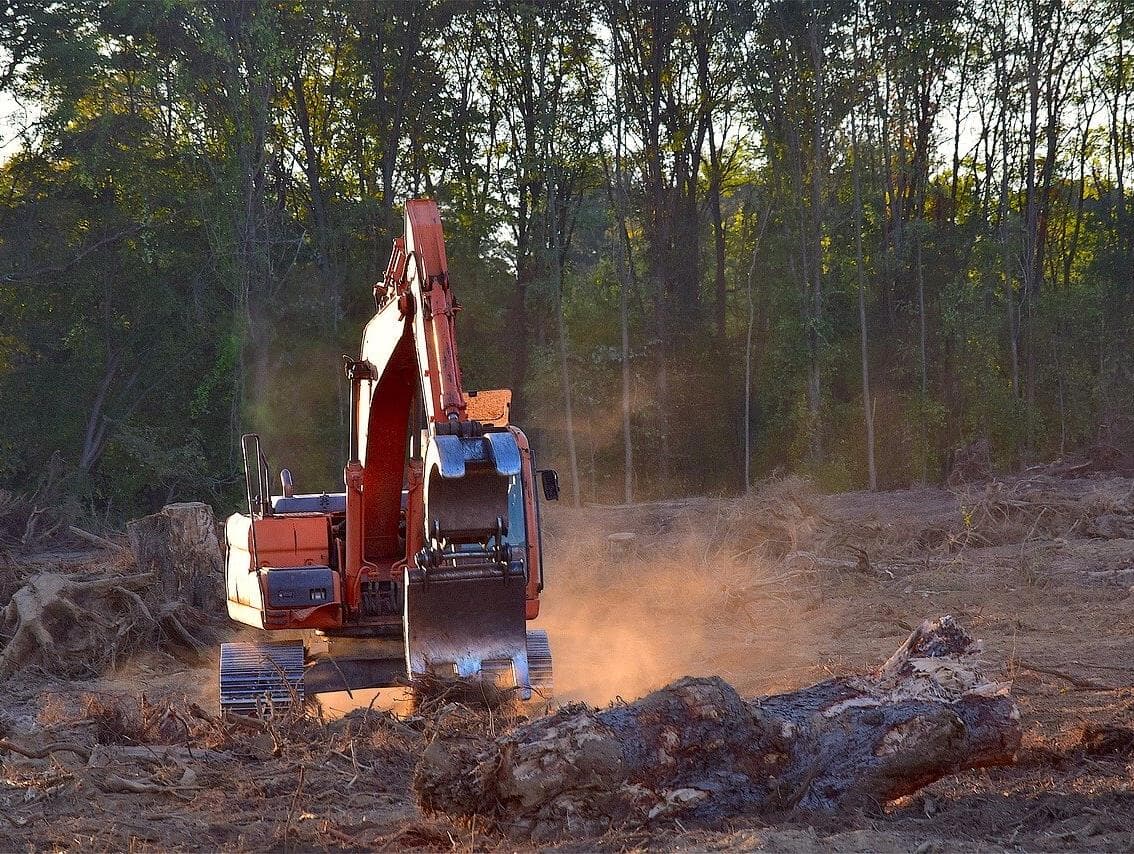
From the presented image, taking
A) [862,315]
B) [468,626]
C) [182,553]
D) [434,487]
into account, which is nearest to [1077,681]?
[468,626]

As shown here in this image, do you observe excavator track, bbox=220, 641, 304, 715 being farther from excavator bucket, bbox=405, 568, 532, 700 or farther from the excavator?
excavator bucket, bbox=405, 568, 532, 700

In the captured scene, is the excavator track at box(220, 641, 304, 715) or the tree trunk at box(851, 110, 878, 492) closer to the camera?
the excavator track at box(220, 641, 304, 715)

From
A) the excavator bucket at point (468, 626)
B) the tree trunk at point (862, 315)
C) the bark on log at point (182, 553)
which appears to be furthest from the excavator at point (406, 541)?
the tree trunk at point (862, 315)

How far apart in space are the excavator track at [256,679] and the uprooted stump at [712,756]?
3.13 meters

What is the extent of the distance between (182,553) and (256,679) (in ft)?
18.0

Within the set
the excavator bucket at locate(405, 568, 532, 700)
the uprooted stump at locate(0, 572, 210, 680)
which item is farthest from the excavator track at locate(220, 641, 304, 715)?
the uprooted stump at locate(0, 572, 210, 680)

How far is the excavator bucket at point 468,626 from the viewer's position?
25.2ft

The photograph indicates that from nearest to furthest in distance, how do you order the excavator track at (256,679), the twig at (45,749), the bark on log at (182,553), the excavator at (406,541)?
the excavator at (406,541) → the twig at (45,749) → the excavator track at (256,679) → the bark on log at (182,553)

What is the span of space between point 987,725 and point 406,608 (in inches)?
136

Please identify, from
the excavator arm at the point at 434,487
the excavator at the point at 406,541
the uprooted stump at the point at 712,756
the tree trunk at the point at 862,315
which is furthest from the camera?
the tree trunk at the point at 862,315

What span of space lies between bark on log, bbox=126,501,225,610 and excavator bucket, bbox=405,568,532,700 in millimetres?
6647

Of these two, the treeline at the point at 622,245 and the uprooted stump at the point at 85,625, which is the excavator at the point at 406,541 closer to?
the uprooted stump at the point at 85,625

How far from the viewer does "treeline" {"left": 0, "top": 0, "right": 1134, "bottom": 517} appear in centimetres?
2845

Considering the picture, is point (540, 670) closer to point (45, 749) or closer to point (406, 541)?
point (406, 541)
